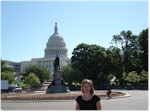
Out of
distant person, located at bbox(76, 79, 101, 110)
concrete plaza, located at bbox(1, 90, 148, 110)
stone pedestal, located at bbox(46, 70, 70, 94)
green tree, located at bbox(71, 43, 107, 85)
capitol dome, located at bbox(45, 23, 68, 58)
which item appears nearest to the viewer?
distant person, located at bbox(76, 79, 101, 110)

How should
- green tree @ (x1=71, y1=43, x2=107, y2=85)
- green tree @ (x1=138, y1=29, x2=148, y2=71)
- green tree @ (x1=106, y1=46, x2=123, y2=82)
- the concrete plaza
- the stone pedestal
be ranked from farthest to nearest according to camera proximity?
green tree @ (x1=138, y1=29, x2=148, y2=71) < green tree @ (x1=106, y1=46, x2=123, y2=82) < green tree @ (x1=71, y1=43, x2=107, y2=85) < the stone pedestal < the concrete plaza

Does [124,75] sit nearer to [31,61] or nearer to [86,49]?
[86,49]

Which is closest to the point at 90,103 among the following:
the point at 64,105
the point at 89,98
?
the point at 89,98

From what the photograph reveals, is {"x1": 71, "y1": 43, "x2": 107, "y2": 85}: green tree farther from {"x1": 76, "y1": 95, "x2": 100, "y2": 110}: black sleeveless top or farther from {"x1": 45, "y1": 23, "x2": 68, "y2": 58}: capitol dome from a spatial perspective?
{"x1": 76, "y1": 95, "x2": 100, "y2": 110}: black sleeveless top

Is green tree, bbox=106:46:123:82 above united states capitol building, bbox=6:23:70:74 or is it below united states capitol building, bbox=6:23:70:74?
below

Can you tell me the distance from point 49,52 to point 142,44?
7103 centimetres

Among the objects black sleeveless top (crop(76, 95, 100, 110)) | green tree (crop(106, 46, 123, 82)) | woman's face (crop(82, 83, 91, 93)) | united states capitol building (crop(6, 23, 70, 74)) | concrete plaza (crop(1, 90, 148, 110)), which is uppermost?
united states capitol building (crop(6, 23, 70, 74))

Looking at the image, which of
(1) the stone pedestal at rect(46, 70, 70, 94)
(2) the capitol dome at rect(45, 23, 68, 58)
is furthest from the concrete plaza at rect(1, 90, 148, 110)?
(2) the capitol dome at rect(45, 23, 68, 58)

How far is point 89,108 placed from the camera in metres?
5.92

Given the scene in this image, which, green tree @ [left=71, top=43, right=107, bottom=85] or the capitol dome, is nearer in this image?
green tree @ [left=71, top=43, right=107, bottom=85]

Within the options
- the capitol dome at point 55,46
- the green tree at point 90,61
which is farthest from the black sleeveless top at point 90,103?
the capitol dome at point 55,46

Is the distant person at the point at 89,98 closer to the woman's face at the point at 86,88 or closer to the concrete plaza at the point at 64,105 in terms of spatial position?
the woman's face at the point at 86,88

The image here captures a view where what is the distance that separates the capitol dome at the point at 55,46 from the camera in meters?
136

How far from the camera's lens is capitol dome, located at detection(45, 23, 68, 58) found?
13591cm
